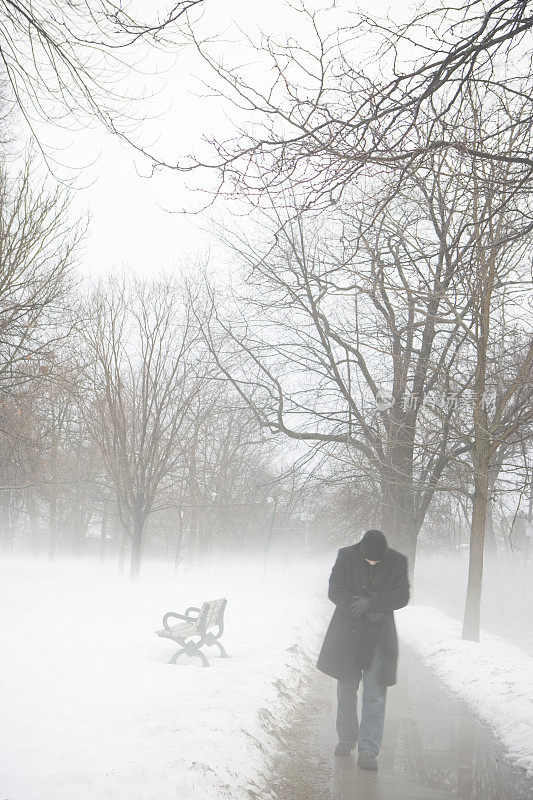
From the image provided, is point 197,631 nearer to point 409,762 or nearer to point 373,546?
point 409,762

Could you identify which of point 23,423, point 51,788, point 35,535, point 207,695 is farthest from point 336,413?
point 35,535

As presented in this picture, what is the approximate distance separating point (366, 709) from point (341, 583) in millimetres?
934

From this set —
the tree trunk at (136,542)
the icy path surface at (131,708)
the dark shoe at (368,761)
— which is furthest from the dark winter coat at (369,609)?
the tree trunk at (136,542)

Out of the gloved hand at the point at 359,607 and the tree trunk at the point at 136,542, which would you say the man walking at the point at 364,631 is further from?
the tree trunk at the point at 136,542

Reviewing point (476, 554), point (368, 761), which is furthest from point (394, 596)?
point (476, 554)

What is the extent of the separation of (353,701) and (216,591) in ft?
51.9

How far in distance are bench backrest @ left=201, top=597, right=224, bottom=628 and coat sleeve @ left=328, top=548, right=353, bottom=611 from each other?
14.1 feet

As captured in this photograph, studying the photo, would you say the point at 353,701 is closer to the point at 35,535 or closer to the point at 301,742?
the point at 301,742

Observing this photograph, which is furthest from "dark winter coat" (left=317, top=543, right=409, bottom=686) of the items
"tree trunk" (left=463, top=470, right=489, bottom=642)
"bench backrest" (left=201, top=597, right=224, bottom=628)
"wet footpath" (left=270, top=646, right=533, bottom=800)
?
"tree trunk" (left=463, top=470, right=489, bottom=642)

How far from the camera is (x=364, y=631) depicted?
5.25m

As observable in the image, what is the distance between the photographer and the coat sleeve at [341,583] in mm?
5266

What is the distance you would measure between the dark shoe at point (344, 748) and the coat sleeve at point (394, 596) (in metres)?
1.13

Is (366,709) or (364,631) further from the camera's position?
(364,631)

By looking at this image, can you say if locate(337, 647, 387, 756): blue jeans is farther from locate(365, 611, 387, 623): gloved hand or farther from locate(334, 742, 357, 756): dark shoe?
locate(365, 611, 387, 623): gloved hand
